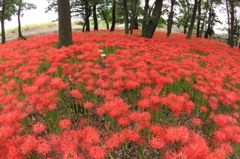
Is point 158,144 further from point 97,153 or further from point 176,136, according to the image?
point 97,153

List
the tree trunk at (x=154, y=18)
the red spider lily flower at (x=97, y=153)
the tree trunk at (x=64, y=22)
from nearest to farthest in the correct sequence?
1. the red spider lily flower at (x=97, y=153)
2. the tree trunk at (x=64, y=22)
3. the tree trunk at (x=154, y=18)

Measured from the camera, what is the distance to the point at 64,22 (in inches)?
367

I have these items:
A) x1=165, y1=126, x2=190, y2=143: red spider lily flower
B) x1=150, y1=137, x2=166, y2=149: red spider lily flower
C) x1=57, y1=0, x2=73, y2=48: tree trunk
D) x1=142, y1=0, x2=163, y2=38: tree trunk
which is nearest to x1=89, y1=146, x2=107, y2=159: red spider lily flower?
x1=150, y1=137, x2=166, y2=149: red spider lily flower

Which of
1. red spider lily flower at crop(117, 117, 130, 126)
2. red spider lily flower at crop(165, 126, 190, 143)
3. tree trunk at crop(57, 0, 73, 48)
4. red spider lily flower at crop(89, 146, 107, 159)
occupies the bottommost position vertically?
red spider lily flower at crop(89, 146, 107, 159)

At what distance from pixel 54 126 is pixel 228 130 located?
3921 millimetres

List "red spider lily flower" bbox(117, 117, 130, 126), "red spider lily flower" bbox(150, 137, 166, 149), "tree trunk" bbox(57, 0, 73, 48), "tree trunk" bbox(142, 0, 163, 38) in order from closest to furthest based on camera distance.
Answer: "red spider lily flower" bbox(150, 137, 166, 149) → "red spider lily flower" bbox(117, 117, 130, 126) → "tree trunk" bbox(57, 0, 73, 48) → "tree trunk" bbox(142, 0, 163, 38)

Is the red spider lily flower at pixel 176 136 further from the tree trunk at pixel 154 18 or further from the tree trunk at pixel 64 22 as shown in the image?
the tree trunk at pixel 154 18

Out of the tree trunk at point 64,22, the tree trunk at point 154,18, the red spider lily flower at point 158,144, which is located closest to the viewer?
the red spider lily flower at point 158,144

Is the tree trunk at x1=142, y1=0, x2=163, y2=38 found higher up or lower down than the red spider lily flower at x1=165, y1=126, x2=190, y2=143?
higher up

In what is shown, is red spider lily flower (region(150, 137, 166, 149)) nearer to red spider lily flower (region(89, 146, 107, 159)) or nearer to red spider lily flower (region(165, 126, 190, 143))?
red spider lily flower (region(165, 126, 190, 143))

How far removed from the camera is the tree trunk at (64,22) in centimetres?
896

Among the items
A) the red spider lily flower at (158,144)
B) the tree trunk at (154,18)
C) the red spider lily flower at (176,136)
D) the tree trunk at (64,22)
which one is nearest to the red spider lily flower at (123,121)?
the red spider lily flower at (158,144)

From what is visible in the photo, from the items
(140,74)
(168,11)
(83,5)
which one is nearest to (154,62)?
(140,74)

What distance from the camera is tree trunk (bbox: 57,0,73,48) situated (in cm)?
896
